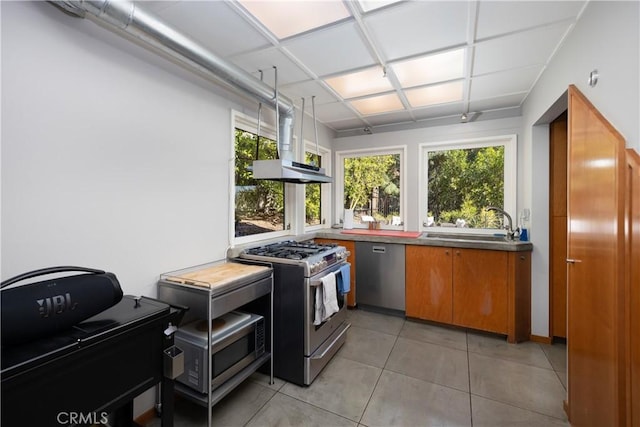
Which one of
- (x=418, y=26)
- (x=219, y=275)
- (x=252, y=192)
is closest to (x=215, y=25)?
(x=418, y=26)

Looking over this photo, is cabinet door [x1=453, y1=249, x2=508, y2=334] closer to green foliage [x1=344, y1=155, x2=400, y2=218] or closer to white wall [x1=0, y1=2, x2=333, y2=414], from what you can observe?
green foliage [x1=344, y1=155, x2=400, y2=218]

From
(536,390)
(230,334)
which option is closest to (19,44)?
(230,334)

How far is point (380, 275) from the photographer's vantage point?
129 inches

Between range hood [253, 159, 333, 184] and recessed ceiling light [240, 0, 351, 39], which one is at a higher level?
recessed ceiling light [240, 0, 351, 39]

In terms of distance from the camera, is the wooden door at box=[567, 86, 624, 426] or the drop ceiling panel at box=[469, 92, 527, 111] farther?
the drop ceiling panel at box=[469, 92, 527, 111]

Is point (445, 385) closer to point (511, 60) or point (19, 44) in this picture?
point (511, 60)

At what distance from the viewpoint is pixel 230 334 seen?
1764 millimetres

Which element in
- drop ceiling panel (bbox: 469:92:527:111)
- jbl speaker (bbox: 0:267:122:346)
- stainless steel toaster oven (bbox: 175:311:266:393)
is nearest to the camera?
jbl speaker (bbox: 0:267:122:346)

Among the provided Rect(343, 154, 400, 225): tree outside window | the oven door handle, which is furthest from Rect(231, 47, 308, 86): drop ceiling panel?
the oven door handle

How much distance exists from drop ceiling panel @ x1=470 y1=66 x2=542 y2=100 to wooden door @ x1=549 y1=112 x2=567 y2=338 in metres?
0.47

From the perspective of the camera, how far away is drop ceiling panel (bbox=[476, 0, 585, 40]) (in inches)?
60.1

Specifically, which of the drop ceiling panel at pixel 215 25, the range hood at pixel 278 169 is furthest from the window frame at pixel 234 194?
the drop ceiling panel at pixel 215 25

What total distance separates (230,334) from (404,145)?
10.1ft

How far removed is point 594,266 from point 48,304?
238 centimetres
